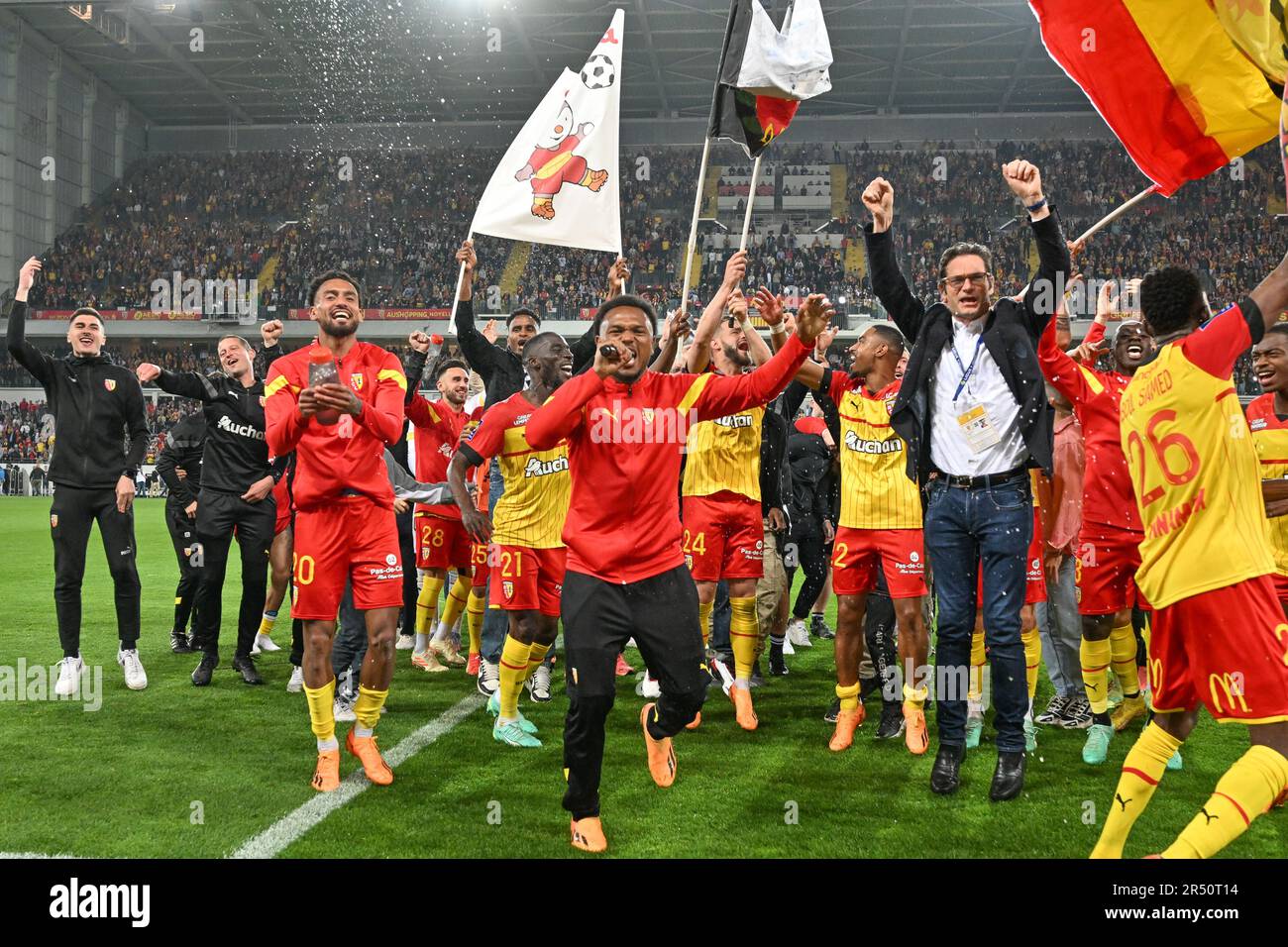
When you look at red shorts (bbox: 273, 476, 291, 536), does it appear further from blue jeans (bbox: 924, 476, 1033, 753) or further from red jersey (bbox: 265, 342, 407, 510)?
blue jeans (bbox: 924, 476, 1033, 753)

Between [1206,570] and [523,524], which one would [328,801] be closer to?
[523,524]

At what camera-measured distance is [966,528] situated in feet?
15.6

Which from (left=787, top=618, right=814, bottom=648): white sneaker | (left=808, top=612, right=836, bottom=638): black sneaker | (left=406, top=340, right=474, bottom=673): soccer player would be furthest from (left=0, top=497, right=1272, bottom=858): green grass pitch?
(left=808, top=612, right=836, bottom=638): black sneaker

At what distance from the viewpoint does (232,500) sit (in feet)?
25.0

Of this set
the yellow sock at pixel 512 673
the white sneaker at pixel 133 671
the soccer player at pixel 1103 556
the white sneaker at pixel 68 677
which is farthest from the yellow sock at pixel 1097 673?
the white sneaker at pixel 68 677

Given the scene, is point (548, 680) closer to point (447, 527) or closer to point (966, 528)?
point (447, 527)

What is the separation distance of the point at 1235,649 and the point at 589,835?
7.78 ft

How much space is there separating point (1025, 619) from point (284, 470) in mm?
5425

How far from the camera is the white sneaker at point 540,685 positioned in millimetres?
6957

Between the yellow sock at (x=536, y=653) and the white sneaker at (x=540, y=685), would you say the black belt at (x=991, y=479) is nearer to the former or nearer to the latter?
the yellow sock at (x=536, y=653)

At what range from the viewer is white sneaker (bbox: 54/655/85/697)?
6812 millimetres

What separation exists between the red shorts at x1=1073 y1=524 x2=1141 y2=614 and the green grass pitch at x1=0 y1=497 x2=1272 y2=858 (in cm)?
81

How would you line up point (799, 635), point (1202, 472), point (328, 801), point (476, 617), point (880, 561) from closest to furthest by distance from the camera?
1. point (1202, 472)
2. point (328, 801)
3. point (880, 561)
4. point (476, 617)
5. point (799, 635)

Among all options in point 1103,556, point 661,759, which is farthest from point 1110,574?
point 661,759
